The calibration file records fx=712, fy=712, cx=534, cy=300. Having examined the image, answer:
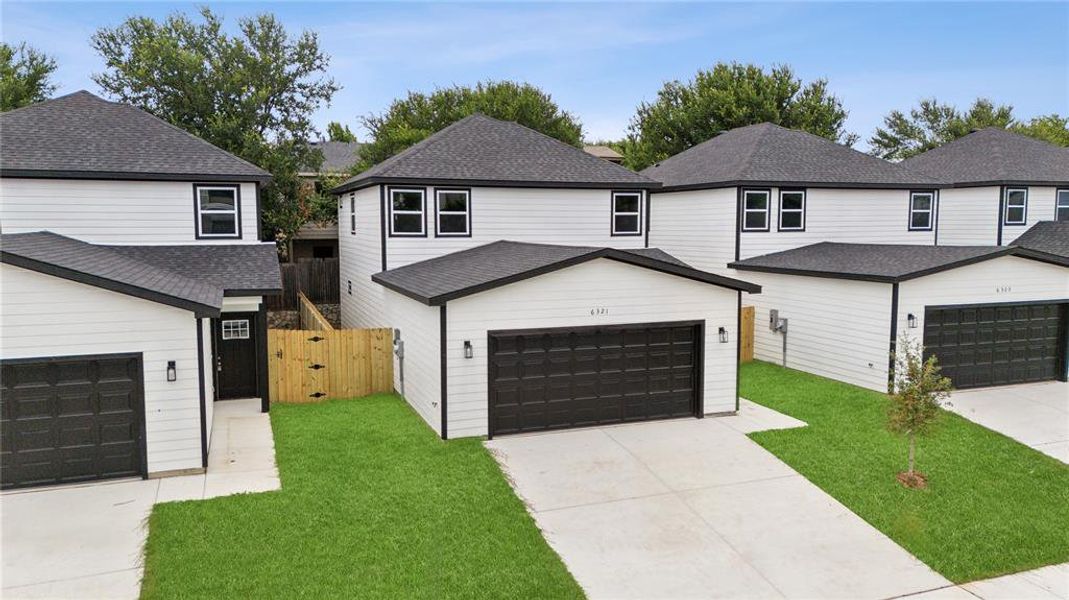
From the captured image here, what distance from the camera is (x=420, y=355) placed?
14531 millimetres

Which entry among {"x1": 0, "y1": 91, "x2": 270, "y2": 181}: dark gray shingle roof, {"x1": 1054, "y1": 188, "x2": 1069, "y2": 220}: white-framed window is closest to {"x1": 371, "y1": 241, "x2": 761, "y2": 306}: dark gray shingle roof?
{"x1": 0, "y1": 91, "x2": 270, "y2": 181}: dark gray shingle roof

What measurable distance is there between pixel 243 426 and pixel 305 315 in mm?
10752

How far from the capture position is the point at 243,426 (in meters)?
14.0

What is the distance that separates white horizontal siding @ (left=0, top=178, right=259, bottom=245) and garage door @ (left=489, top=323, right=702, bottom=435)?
7586 mm

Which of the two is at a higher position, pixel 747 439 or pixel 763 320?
pixel 763 320

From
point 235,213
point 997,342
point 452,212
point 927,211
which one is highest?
point 927,211

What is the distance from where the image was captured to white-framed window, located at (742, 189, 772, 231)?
21.5 m

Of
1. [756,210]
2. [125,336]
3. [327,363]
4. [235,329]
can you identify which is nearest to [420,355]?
[327,363]

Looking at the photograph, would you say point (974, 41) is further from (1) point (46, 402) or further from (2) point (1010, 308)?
(1) point (46, 402)

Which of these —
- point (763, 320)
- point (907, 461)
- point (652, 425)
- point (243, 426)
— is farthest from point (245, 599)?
point (763, 320)

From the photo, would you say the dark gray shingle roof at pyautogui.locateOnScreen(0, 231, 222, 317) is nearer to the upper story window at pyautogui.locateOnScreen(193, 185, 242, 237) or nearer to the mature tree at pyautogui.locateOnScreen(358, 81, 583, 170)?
the upper story window at pyautogui.locateOnScreen(193, 185, 242, 237)

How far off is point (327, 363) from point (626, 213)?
9.33 m

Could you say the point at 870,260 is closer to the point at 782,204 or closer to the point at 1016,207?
the point at 782,204

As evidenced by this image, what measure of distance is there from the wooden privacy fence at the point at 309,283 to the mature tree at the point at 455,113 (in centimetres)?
977
